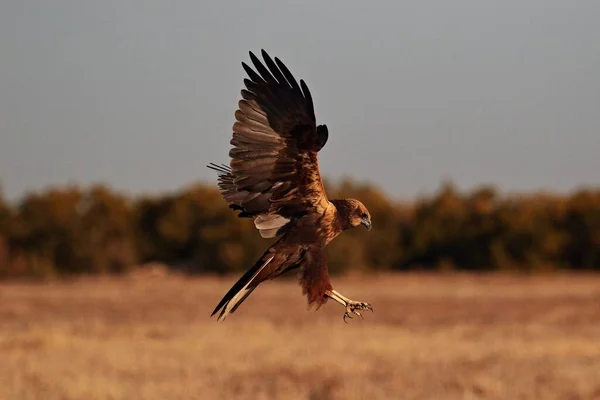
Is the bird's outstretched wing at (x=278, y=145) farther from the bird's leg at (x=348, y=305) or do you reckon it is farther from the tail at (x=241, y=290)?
the bird's leg at (x=348, y=305)

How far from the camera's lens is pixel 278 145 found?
16.6 ft

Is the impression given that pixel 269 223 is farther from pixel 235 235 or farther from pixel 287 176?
pixel 235 235

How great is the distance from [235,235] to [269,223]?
52333 mm

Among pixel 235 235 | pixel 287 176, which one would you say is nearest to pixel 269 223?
pixel 287 176

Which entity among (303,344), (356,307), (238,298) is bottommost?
(303,344)

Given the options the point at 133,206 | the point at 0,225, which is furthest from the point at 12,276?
the point at 133,206

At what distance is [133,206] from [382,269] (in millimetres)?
15977

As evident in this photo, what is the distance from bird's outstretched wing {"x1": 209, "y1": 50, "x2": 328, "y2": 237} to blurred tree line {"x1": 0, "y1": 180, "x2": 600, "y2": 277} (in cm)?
4381

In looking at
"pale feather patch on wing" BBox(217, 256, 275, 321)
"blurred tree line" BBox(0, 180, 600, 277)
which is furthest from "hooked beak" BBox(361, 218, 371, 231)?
"blurred tree line" BBox(0, 180, 600, 277)

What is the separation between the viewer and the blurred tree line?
53.5 meters

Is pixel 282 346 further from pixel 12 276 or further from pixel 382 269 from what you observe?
pixel 12 276

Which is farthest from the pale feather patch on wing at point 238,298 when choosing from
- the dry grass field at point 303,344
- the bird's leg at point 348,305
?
the dry grass field at point 303,344

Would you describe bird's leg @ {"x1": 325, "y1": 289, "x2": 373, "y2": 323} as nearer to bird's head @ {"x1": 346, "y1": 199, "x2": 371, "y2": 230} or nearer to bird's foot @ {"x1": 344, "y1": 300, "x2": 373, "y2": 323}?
bird's foot @ {"x1": 344, "y1": 300, "x2": 373, "y2": 323}

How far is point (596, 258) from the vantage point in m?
65.6
